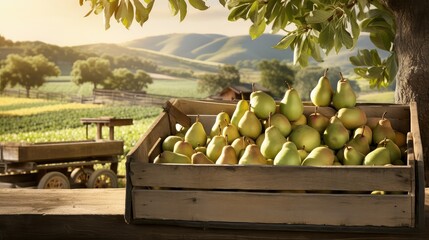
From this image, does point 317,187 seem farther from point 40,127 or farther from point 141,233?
point 40,127

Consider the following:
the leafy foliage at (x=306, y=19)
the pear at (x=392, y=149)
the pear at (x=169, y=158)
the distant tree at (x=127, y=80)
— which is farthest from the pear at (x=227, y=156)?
the distant tree at (x=127, y=80)

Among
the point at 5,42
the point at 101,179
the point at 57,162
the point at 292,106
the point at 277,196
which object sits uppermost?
the point at 5,42

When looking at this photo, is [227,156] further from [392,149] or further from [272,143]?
[392,149]

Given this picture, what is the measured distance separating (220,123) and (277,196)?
1.68 feet

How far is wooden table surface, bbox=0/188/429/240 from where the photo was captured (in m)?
1.66

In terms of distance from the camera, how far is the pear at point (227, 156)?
177cm

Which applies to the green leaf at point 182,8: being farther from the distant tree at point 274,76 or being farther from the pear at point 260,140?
the distant tree at point 274,76

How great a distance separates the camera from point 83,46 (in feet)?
53.6

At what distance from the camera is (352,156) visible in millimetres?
1790

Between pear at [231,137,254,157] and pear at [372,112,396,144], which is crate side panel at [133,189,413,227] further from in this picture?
pear at [372,112,396,144]

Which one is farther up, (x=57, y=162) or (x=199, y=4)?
(x=199, y=4)

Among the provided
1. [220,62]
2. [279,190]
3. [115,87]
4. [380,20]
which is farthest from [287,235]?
[220,62]

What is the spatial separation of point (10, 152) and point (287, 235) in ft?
16.5

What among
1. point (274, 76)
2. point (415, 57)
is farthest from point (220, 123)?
point (274, 76)
